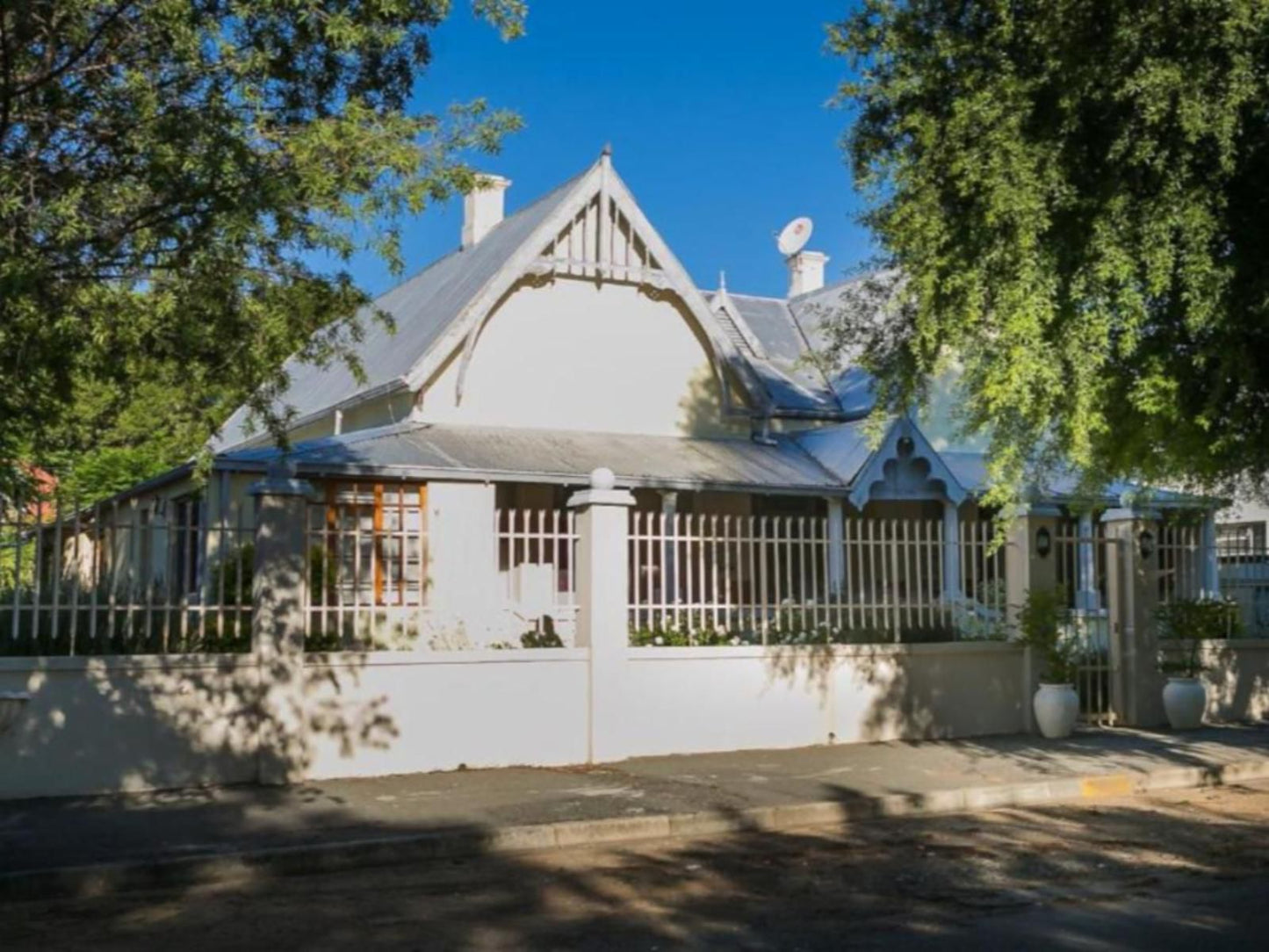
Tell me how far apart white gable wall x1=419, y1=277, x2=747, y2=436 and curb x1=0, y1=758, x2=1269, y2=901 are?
10.8 m

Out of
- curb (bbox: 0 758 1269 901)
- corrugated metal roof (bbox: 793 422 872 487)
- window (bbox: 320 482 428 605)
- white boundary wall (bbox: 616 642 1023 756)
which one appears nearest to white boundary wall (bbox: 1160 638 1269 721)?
white boundary wall (bbox: 616 642 1023 756)

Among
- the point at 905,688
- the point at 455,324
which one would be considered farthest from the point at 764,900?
the point at 455,324

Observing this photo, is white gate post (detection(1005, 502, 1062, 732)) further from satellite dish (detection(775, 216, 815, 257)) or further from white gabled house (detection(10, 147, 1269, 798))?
satellite dish (detection(775, 216, 815, 257))

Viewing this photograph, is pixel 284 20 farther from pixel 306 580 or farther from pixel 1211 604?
pixel 1211 604

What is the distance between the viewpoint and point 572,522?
511 inches

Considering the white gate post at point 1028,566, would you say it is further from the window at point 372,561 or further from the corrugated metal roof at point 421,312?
the corrugated metal roof at point 421,312

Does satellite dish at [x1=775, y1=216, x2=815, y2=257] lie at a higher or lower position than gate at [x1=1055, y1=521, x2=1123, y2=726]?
higher

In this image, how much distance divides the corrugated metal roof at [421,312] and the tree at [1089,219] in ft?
31.3

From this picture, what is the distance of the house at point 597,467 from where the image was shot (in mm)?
12492

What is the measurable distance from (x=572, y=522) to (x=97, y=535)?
4202 millimetres

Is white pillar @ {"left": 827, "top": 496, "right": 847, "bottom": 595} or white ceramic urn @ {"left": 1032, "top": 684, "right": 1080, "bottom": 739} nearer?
white pillar @ {"left": 827, "top": 496, "right": 847, "bottom": 595}

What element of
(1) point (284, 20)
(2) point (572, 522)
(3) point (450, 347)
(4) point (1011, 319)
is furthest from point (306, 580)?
(3) point (450, 347)

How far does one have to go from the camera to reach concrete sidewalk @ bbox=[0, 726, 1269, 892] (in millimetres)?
8562

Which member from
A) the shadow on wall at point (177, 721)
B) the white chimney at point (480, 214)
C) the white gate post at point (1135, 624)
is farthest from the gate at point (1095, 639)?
the white chimney at point (480, 214)
